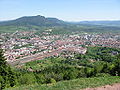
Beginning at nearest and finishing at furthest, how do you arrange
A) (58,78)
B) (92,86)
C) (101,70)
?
(92,86) → (58,78) → (101,70)

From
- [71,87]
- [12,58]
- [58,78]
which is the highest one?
[71,87]

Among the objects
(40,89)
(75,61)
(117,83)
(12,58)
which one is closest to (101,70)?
(117,83)

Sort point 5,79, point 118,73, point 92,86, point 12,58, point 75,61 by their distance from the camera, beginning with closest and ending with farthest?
point 92,86 → point 5,79 → point 118,73 → point 75,61 → point 12,58

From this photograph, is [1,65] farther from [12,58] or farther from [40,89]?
[12,58]

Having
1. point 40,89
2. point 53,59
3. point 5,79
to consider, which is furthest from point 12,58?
point 40,89

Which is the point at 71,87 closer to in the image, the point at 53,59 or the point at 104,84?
the point at 104,84

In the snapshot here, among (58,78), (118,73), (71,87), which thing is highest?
(71,87)

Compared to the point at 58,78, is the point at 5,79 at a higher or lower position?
higher

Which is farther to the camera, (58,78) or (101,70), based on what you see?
(101,70)

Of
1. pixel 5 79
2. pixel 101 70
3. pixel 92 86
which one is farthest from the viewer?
pixel 101 70
